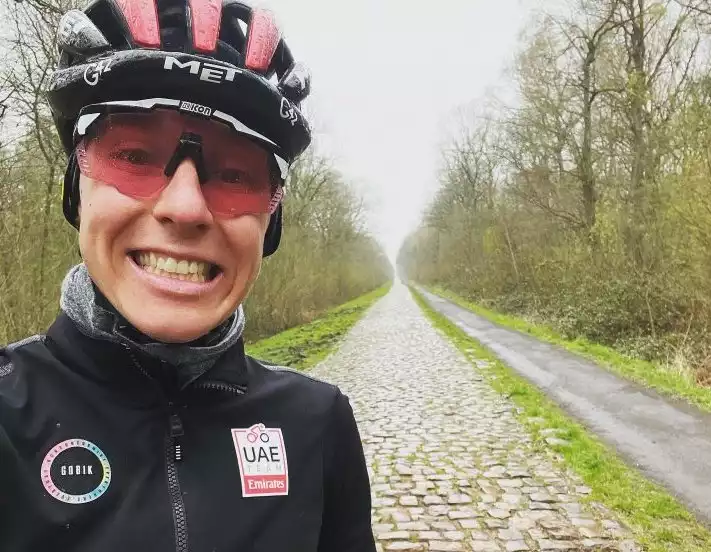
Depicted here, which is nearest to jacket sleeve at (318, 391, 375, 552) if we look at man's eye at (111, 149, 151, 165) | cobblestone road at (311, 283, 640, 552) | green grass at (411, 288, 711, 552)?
man's eye at (111, 149, 151, 165)

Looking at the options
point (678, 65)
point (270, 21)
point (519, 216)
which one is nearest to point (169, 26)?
point (270, 21)

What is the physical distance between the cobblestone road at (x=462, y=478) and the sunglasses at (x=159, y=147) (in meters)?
3.87

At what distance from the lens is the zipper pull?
1272mm

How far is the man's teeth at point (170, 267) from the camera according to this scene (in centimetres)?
129

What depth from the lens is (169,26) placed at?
153cm

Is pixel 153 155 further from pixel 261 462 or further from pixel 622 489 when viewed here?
pixel 622 489

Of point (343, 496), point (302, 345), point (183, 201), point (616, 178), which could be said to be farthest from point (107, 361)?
point (616, 178)

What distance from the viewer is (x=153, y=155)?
1349 mm

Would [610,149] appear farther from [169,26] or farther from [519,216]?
[169,26]

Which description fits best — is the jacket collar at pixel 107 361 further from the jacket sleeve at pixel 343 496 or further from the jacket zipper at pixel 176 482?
the jacket sleeve at pixel 343 496

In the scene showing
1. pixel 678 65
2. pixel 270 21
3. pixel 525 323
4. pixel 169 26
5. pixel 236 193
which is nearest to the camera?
pixel 236 193

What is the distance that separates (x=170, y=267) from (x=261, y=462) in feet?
1.64

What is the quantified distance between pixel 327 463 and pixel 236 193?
0.73m

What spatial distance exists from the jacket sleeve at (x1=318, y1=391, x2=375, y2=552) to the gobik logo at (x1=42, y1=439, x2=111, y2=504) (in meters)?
0.55
